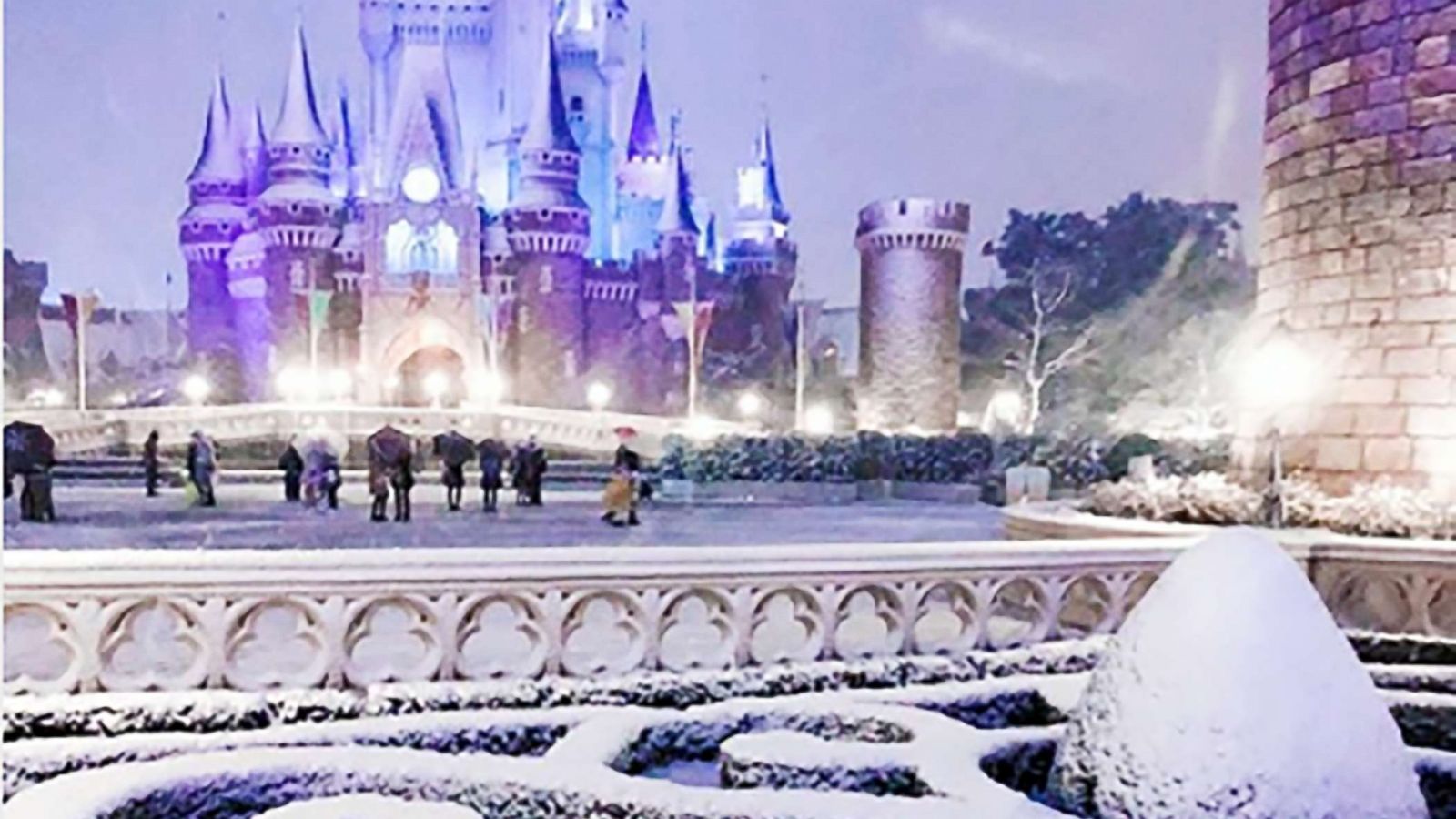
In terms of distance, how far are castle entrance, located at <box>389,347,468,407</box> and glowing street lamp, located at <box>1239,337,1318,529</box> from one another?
1762 inches

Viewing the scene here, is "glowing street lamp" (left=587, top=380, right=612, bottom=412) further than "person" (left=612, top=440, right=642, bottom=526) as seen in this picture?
Yes

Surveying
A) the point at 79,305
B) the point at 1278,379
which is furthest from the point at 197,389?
the point at 1278,379

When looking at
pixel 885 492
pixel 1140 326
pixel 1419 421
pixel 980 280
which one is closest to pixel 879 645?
pixel 1419 421

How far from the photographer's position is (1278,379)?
1324 centimetres

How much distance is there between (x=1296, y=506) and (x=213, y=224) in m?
58.8

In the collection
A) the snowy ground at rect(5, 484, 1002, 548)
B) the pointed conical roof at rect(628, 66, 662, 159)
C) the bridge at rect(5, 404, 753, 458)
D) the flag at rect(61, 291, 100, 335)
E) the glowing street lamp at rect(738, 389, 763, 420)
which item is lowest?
the snowy ground at rect(5, 484, 1002, 548)

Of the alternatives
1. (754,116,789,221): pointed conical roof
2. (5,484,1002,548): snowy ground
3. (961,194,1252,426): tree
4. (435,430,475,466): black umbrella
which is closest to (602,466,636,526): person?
(5,484,1002,548): snowy ground

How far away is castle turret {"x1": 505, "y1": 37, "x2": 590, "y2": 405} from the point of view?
57.1 meters

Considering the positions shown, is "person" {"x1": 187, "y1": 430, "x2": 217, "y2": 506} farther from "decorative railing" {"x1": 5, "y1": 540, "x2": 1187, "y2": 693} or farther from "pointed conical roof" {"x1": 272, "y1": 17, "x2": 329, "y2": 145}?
"pointed conical roof" {"x1": 272, "y1": 17, "x2": 329, "y2": 145}

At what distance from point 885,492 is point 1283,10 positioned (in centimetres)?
1665

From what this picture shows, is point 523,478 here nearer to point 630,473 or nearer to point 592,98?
point 630,473

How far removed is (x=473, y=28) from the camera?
7069cm

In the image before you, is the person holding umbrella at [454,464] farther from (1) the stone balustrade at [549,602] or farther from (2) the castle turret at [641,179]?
(2) the castle turret at [641,179]

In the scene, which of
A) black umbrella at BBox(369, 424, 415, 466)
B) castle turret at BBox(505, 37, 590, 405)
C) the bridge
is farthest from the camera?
castle turret at BBox(505, 37, 590, 405)
